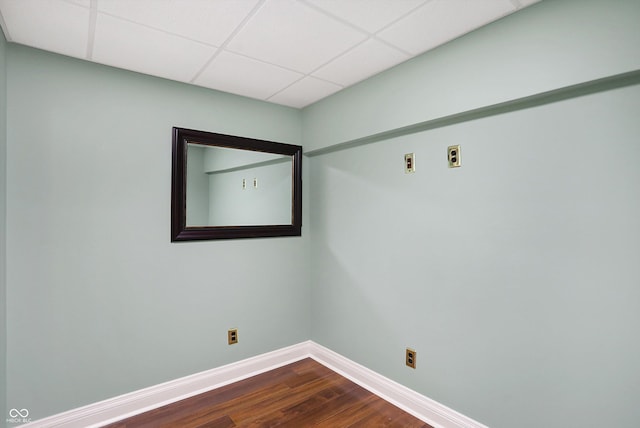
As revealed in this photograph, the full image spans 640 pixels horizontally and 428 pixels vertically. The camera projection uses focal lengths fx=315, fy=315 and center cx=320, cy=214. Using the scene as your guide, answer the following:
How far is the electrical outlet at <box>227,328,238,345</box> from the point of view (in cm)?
266

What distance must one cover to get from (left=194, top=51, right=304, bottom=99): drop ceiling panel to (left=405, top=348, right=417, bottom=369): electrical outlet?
7.10ft

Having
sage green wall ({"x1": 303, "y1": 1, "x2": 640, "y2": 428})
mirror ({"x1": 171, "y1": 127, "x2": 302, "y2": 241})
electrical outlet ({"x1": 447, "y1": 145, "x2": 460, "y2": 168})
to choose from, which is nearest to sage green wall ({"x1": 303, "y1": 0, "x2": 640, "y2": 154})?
sage green wall ({"x1": 303, "y1": 1, "x2": 640, "y2": 428})

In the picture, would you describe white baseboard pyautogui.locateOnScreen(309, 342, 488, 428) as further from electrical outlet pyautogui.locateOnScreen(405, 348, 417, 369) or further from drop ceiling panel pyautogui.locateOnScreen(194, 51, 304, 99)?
drop ceiling panel pyautogui.locateOnScreen(194, 51, 304, 99)

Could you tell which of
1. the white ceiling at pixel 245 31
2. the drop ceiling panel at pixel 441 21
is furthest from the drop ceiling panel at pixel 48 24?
the drop ceiling panel at pixel 441 21

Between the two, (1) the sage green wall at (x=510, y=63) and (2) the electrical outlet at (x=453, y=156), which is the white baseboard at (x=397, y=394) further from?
(1) the sage green wall at (x=510, y=63)

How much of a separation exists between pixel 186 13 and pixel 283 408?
2525 millimetres

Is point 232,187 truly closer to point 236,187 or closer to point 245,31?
point 236,187

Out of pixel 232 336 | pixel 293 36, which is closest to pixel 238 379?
pixel 232 336

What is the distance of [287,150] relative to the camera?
3047 mm

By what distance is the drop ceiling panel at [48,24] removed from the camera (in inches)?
60.3

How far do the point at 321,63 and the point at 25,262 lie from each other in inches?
88.1

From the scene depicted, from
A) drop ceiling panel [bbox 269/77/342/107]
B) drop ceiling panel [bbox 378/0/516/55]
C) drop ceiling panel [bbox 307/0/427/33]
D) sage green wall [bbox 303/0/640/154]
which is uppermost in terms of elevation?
drop ceiling panel [bbox 269/77/342/107]

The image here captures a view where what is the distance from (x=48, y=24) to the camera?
1670 mm

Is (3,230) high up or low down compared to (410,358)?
up
